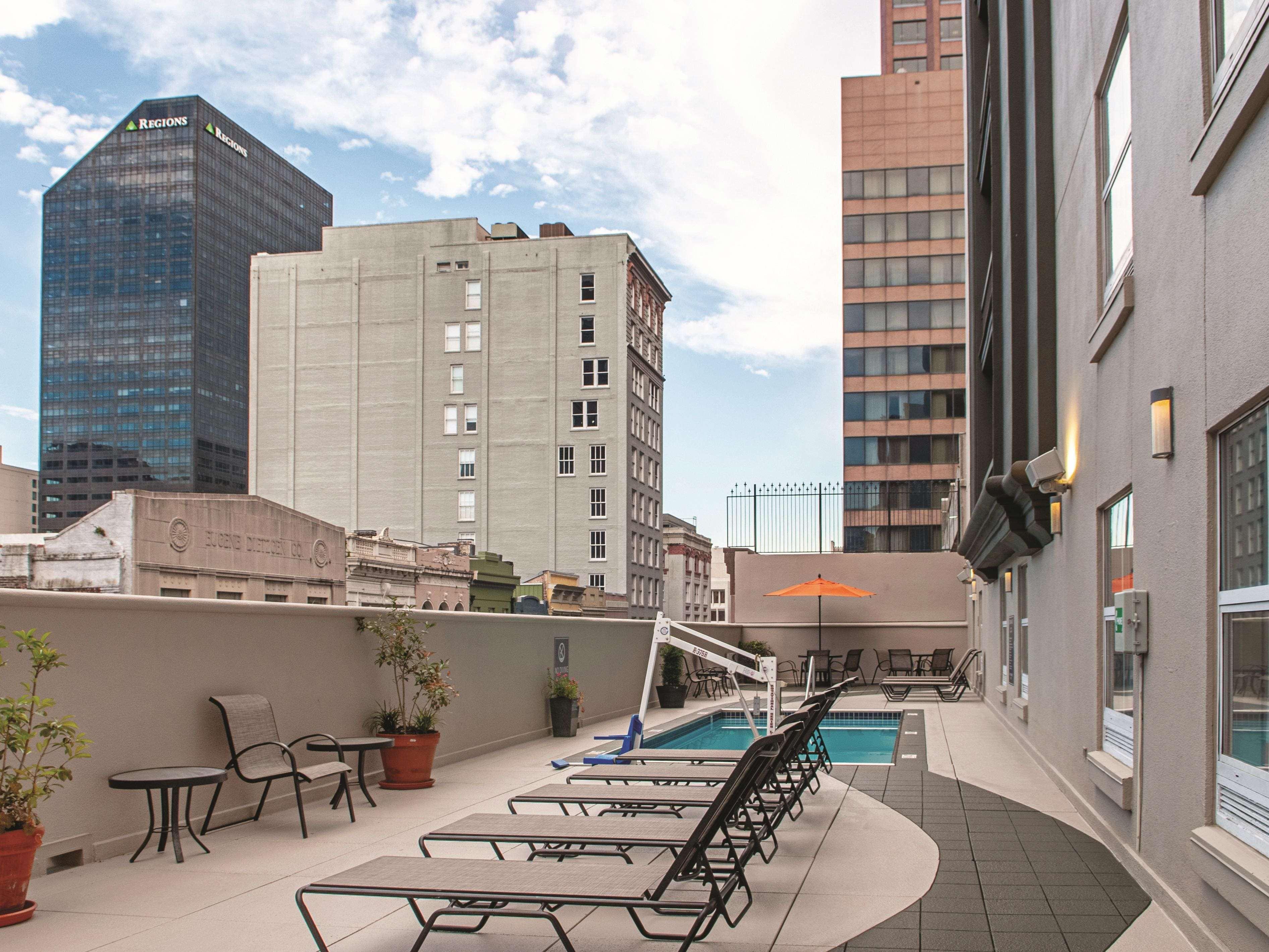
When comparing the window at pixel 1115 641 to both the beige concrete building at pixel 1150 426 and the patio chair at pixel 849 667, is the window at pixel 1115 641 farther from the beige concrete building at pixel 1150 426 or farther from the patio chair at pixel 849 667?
the patio chair at pixel 849 667

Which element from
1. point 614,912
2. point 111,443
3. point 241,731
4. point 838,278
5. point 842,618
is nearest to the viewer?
point 614,912

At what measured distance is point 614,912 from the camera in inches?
224

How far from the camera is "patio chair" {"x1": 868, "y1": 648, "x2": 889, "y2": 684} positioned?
25.6 meters

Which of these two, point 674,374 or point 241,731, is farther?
point 674,374

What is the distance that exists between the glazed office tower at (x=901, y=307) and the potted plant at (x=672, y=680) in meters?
36.8

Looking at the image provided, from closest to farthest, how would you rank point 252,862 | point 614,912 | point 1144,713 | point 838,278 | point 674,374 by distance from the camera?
point 614,912
point 1144,713
point 252,862
point 838,278
point 674,374

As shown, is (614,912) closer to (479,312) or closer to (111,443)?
(479,312)

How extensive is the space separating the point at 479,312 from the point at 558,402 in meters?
6.50

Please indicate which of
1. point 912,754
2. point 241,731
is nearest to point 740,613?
point 912,754

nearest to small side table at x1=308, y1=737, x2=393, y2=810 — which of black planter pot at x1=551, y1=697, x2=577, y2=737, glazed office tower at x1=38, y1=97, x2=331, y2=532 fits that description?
black planter pot at x1=551, y1=697, x2=577, y2=737

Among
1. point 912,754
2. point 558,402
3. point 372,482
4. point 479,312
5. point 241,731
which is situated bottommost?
point 912,754

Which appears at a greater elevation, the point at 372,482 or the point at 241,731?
the point at 372,482

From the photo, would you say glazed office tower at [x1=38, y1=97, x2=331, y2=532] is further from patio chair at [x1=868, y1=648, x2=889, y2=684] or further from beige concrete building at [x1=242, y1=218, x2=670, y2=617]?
patio chair at [x1=868, y1=648, x2=889, y2=684]

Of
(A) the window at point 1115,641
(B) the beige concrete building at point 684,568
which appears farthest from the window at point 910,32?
(A) the window at point 1115,641
